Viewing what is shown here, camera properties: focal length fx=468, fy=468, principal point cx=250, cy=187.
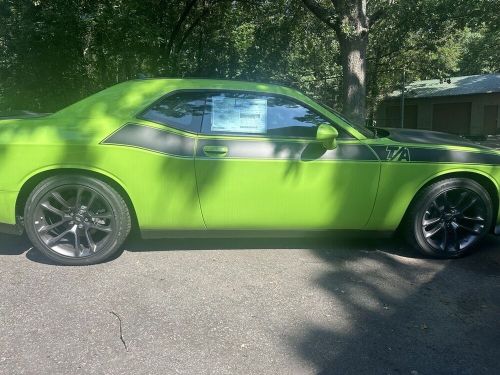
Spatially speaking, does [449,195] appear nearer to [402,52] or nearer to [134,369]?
[134,369]

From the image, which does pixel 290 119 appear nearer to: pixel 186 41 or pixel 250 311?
pixel 250 311

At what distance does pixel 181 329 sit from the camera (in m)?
2.96

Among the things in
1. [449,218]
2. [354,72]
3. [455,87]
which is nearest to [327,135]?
[449,218]

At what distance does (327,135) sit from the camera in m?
3.76

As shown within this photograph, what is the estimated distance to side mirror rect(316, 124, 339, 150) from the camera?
12.3 ft

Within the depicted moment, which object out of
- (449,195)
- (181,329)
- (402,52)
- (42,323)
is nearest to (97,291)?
(42,323)

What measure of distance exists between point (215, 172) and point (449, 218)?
84.0 inches

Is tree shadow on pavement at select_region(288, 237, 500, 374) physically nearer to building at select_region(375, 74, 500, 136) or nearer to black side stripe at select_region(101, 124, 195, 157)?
black side stripe at select_region(101, 124, 195, 157)

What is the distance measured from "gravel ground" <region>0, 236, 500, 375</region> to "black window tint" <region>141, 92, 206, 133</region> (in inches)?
46.6

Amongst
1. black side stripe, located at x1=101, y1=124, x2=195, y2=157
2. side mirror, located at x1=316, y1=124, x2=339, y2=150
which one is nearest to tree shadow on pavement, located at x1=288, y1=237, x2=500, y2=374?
side mirror, located at x1=316, y1=124, x2=339, y2=150

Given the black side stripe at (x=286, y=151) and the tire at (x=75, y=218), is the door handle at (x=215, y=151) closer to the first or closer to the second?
the black side stripe at (x=286, y=151)

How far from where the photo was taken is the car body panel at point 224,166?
3768mm

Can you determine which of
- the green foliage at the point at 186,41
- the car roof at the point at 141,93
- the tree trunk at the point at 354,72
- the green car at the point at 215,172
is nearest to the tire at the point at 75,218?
the green car at the point at 215,172

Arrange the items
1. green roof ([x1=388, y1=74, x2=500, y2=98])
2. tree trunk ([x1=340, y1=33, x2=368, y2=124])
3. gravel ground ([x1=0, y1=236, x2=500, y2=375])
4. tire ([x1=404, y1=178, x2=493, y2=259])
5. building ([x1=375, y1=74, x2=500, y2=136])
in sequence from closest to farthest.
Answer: gravel ground ([x1=0, y1=236, x2=500, y2=375]), tire ([x1=404, y1=178, x2=493, y2=259]), tree trunk ([x1=340, y1=33, x2=368, y2=124]), green roof ([x1=388, y1=74, x2=500, y2=98]), building ([x1=375, y1=74, x2=500, y2=136])
